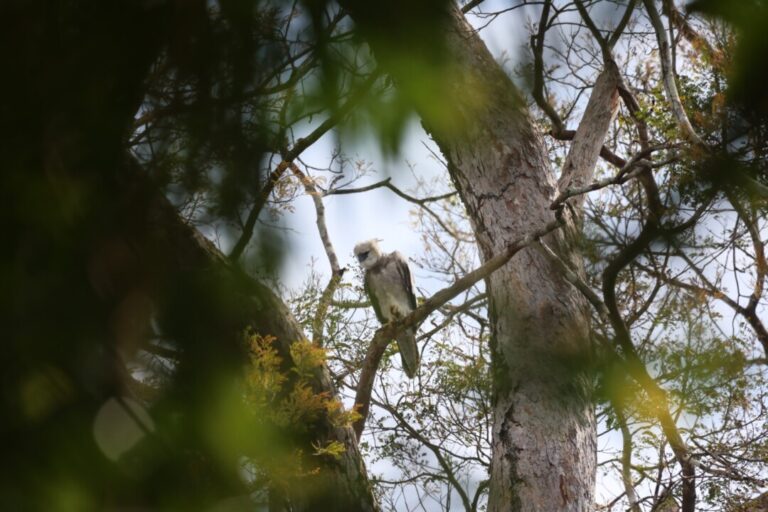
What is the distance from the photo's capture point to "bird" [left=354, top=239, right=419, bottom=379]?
670 cm

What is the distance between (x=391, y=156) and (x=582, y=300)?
3.27m

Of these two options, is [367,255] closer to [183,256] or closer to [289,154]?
[289,154]

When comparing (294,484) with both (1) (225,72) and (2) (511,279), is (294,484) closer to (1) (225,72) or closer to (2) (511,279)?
(1) (225,72)

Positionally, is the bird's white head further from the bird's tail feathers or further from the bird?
the bird's tail feathers

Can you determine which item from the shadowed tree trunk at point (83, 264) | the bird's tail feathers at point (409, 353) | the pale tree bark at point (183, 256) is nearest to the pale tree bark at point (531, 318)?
the pale tree bark at point (183, 256)

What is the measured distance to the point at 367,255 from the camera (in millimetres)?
7031

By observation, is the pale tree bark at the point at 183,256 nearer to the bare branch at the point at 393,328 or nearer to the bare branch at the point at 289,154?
the bare branch at the point at 289,154

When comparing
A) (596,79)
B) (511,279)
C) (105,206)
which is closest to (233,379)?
(105,206)

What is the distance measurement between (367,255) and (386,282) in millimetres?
385

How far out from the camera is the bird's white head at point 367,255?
22.9 ft

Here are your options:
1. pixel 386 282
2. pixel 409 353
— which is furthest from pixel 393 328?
pixel 386 282

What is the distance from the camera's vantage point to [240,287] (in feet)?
2.63

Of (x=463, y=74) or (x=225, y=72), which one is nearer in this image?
(x=225, y=72)

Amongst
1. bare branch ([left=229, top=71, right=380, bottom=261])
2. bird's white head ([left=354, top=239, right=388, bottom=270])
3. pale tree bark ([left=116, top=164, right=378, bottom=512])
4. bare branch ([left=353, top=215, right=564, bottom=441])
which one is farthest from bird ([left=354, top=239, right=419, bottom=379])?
bare branch ([left=229, top=71, right=380, bottom=261])
